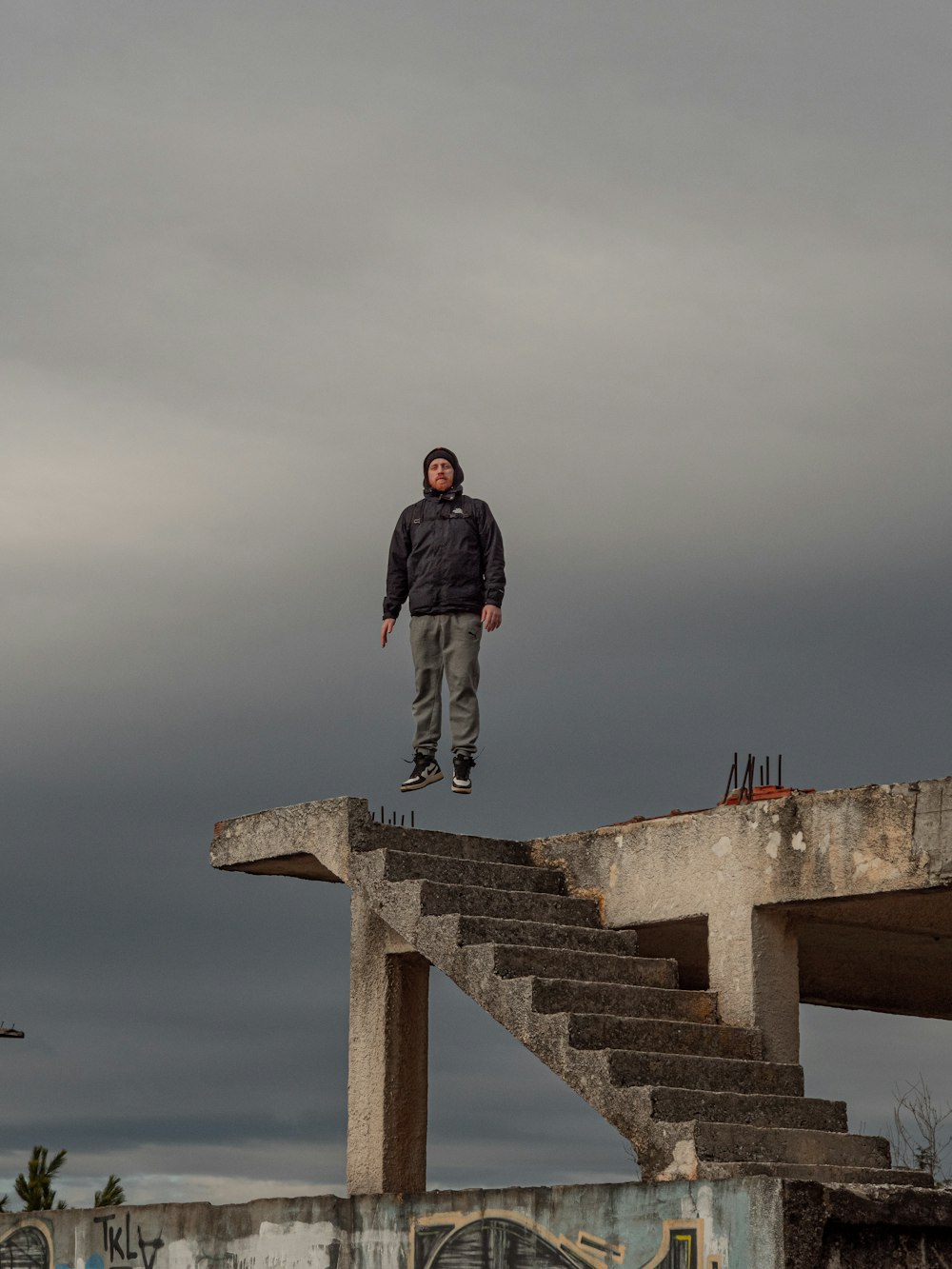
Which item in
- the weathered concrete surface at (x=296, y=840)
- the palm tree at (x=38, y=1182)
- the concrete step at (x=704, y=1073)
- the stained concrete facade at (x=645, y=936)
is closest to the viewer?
the concrete step at (x=704, y=1073)

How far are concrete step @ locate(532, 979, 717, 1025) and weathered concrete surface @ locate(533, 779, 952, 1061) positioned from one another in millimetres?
203

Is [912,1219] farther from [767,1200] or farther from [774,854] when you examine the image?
[774,854]

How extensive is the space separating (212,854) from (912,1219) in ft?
21.4

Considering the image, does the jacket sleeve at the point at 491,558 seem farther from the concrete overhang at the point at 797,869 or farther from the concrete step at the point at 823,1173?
the concrete step at the point at 823,1173

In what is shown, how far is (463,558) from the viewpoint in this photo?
14125 mm

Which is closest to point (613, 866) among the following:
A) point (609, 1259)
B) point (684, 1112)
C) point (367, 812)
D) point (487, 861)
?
point (487, 861)

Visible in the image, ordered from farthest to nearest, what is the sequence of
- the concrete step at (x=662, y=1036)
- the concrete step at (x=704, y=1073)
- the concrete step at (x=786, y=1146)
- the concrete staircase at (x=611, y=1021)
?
the concrete step at (x=662, y=1036) → the concrete step at (x=704, y=1073) → the concrete staircase at (x=611, y=1021) → the concrete step at (x=786, y=1146)

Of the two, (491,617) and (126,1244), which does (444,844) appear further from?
(126,1244)

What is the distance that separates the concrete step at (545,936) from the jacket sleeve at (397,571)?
101 inches

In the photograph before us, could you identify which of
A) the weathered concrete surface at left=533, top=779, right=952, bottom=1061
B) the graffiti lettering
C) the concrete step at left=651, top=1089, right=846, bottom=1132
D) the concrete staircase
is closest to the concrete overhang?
the weathered concrete surface at left=533, top=779, right=952, bottom=1061

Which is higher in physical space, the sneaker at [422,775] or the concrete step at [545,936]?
the sneaker at [422,775]

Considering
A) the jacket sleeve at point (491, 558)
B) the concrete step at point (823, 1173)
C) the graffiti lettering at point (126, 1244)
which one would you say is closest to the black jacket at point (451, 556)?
the jacket sleeve at point (491, 558)

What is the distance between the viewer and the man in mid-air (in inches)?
550

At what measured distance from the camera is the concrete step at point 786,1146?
1123 cm
